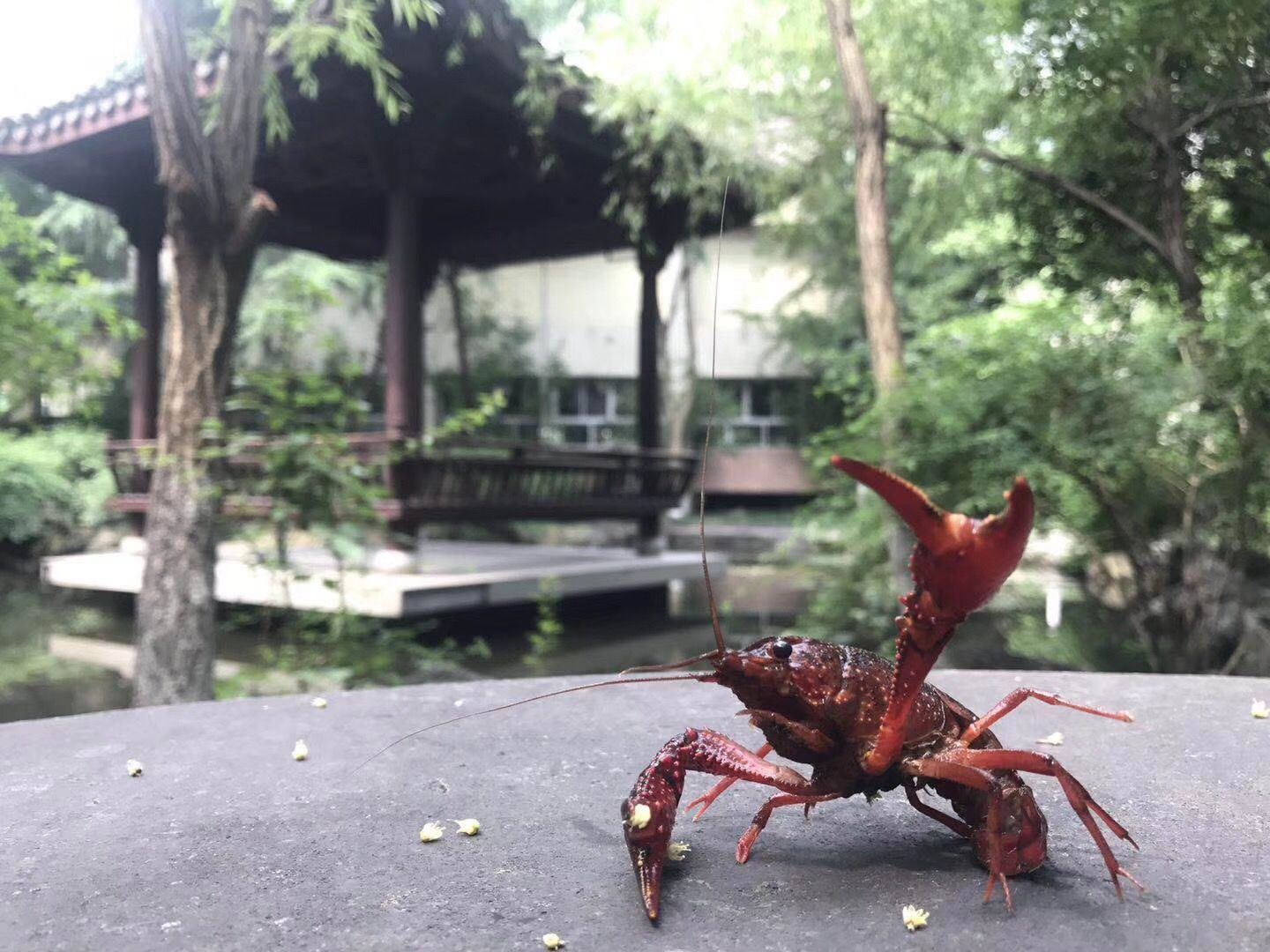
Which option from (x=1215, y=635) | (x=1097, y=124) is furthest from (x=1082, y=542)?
(x=1097, y=124)

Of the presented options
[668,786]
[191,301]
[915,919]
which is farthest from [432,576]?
[915,919]

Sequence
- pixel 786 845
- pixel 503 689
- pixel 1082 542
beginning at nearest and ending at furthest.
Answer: pixel 786 845, pixel 503 689, pixel 1082 542

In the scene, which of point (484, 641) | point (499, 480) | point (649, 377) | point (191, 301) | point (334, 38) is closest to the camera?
point (191, 301)

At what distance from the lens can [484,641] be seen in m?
9.45

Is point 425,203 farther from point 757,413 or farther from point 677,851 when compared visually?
point 757,413

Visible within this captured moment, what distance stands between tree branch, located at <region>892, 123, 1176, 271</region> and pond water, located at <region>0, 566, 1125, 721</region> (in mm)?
3278

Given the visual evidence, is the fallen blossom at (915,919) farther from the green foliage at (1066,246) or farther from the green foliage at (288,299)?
the green foliage at (288,299)

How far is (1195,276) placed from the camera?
7258mm

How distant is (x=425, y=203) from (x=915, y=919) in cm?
1200

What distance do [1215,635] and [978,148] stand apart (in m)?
4.29

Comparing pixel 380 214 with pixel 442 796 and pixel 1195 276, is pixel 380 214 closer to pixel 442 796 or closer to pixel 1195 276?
pixel 1195 276

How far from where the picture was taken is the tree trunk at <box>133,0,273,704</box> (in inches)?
184

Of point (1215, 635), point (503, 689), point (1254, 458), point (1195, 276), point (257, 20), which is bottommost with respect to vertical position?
point (1215, 635)

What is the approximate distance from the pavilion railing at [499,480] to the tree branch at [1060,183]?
4838 millimetres
